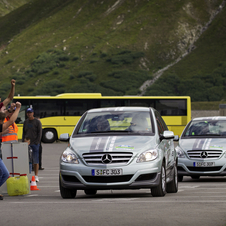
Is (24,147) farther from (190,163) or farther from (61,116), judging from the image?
(61,116)

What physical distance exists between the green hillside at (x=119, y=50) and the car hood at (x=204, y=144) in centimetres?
10653

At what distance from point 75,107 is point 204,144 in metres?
25.2

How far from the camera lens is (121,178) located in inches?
344

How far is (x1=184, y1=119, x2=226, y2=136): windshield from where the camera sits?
46.5 feet

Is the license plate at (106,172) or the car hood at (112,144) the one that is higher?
the car hood at (112,144)

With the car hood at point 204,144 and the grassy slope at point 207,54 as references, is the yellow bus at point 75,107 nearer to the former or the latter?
Result: the car hood at point 204,144

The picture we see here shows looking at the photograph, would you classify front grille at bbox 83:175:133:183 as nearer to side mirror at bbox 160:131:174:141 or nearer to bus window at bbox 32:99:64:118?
side mirror at bbox 160:131:174:141

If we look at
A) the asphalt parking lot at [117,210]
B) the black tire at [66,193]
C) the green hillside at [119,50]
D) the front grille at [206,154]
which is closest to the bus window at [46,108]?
the front grille at [206,154]

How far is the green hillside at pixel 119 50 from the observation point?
128 meters

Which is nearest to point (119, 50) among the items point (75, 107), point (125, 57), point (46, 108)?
point (125, 57)

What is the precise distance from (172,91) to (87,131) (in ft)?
375

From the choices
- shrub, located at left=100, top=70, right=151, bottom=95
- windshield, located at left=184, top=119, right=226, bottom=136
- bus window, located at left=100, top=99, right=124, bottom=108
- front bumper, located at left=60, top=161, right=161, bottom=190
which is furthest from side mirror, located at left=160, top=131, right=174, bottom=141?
shrub, located at left=100, top=70, right=151, bottom=95

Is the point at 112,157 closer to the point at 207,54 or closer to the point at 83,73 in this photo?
the point at 83,73

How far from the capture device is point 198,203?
8.31 meters
